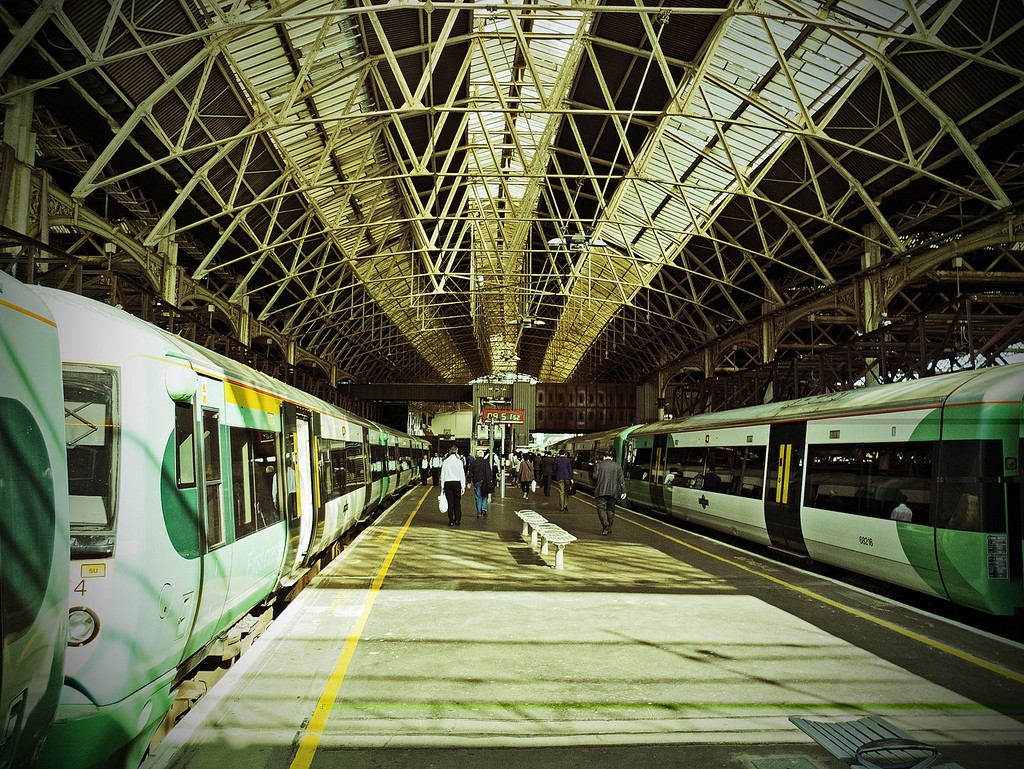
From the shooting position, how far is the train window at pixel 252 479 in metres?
5.96

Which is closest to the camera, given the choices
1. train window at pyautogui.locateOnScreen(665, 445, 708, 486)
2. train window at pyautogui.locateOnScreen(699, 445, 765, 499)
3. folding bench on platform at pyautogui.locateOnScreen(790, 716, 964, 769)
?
folding bench on platform at pyautogui.locateOnScreen(790, 716, 964, 769)

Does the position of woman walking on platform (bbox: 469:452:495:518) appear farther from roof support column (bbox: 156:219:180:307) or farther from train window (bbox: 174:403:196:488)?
train window (bbox: 174:403:196:488)

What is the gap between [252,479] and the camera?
6.52 m

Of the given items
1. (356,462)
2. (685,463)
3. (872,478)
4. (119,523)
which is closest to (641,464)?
(685,463)

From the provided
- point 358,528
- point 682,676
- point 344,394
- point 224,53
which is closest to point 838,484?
point 682,676

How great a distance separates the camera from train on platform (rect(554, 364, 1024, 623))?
292 inches

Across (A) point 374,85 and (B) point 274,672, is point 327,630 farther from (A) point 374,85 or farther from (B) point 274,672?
(A) point 374,85

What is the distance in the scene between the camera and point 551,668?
5.82m

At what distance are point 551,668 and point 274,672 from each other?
6.99 ft

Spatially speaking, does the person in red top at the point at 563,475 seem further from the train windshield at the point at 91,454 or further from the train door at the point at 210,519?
the train windshield at the point at 91,454

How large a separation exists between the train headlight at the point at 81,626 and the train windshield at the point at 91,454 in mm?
279

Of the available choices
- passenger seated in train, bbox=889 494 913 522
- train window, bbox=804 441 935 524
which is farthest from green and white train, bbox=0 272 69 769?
passenger seated in train, bbox=889 494 913 522

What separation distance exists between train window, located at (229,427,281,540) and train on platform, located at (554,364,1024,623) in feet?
23.2

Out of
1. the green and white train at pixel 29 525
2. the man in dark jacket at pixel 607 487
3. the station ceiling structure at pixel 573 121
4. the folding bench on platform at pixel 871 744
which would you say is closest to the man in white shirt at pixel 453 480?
the man in dark jacket at pixel 607 487
